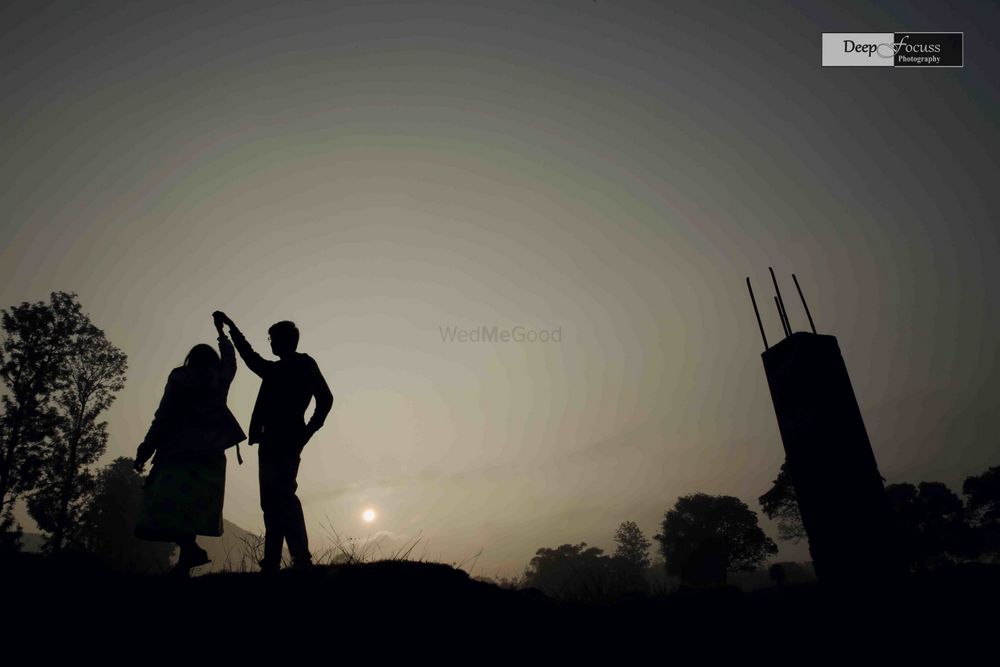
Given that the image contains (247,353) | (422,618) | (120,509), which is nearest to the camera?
(422,618)

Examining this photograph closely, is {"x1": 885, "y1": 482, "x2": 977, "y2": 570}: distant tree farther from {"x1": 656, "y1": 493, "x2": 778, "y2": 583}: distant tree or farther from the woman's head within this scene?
the woman's head

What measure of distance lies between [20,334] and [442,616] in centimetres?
2404

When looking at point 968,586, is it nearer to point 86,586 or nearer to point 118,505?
Answer: point 86,586

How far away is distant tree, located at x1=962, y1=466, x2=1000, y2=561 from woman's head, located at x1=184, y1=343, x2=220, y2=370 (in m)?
52.8

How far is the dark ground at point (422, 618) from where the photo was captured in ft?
8.23

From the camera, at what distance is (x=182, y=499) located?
3973 mm

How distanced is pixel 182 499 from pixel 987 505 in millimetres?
55300

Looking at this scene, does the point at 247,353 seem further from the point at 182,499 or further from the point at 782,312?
the point at 782,312

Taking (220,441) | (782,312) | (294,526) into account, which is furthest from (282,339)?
(782,312)

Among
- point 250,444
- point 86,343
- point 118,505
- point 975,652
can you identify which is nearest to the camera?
point 975,652

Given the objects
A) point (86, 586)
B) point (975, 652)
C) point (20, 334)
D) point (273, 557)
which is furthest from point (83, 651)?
point (20, 334)

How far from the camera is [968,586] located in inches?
143

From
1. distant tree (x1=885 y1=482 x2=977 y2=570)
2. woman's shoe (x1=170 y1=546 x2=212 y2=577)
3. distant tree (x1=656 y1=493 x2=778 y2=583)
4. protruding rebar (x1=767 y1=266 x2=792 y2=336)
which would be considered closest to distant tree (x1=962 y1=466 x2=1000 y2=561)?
distant tree (x1=885 y1=482 x2=977 y2=570)

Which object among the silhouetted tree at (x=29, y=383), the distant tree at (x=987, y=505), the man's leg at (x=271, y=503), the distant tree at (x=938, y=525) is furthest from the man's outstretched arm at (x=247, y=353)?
the distant tree at (x=987, y=505)
